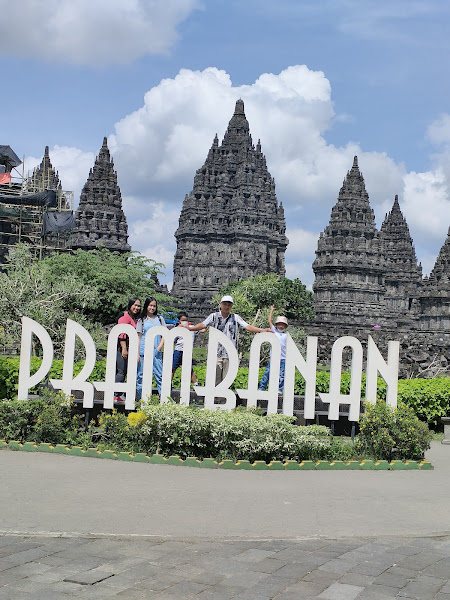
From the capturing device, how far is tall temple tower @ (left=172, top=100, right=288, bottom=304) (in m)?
89.6

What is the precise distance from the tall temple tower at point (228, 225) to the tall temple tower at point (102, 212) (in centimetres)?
1302

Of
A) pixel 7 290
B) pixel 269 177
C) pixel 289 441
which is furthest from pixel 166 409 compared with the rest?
pixel 269 177

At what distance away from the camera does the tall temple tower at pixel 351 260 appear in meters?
79.3

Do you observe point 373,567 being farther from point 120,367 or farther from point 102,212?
point 102,212

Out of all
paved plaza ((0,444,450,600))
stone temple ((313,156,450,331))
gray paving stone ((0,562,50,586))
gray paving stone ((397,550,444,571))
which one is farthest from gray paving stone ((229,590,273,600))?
stone temple ((313,156,450,331))

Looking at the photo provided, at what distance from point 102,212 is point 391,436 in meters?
68.7

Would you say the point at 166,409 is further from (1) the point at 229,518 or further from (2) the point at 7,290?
(2) the point at 7,290

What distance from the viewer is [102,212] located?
258 feet

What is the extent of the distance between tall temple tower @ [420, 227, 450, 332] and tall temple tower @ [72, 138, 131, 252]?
104ft

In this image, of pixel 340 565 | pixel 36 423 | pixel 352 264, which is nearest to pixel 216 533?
pixel 340 565

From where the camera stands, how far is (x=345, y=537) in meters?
7.94

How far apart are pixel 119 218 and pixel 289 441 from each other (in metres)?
69.5

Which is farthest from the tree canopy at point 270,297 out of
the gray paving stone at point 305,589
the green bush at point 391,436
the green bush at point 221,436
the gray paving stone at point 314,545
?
the gray paving stone at point 305,589

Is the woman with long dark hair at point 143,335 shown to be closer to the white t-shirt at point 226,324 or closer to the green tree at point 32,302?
the white t-shirt at point 226,324
